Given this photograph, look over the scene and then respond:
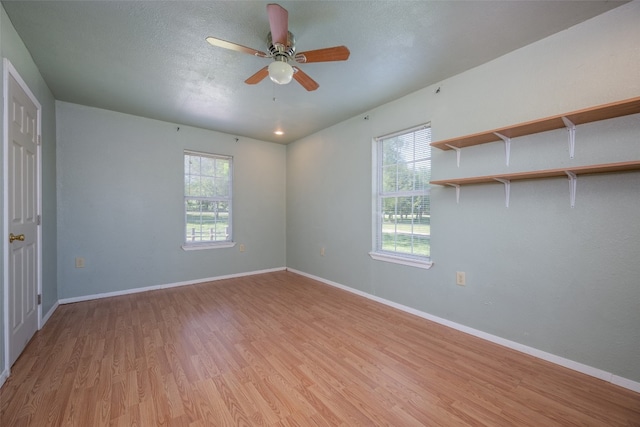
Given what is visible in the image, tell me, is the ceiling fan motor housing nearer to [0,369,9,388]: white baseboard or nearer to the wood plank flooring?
the wood plank flooring

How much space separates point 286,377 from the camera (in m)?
1.84

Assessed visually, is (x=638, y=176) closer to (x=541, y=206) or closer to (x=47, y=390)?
(x=541, y=206)

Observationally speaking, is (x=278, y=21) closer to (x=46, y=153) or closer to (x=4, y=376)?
(x=4, y=376)

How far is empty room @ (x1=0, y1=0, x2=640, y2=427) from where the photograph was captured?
169cm

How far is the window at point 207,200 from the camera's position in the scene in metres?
4.23

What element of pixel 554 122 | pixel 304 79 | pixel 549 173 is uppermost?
pixel 304 79

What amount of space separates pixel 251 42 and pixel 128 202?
2.96 meters

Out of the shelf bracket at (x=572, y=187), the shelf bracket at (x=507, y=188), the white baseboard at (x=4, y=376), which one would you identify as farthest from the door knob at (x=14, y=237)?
the shelf bracket at (x=572, y=187)

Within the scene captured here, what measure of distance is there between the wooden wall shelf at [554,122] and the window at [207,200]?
138 inches

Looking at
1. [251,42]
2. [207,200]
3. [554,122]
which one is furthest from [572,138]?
[207,200]

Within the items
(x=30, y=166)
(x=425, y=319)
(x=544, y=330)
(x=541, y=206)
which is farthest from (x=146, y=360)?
(x=541, y=206)

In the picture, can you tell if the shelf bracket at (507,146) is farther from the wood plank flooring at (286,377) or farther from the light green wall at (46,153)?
the light green wall at (46,153)

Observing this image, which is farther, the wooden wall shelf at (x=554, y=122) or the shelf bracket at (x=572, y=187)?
the shelf bracket at (x=572, y=187)

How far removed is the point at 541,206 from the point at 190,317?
11.5 ft
